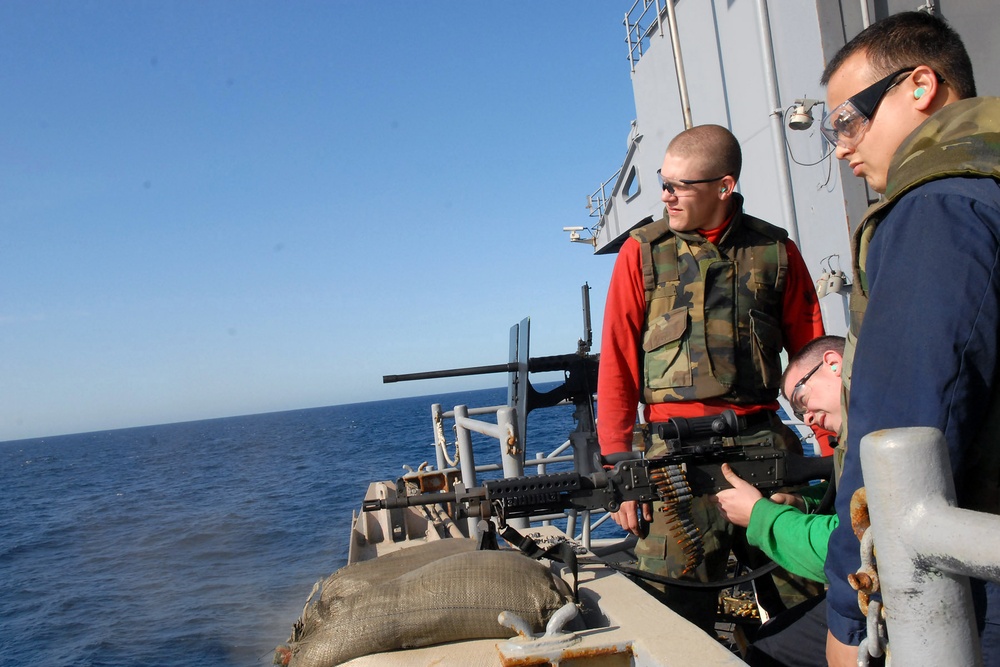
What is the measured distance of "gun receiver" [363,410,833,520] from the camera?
268 cm

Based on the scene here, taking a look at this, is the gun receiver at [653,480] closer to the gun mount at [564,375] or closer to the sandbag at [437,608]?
the sandbag at [437,608]

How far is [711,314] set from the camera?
10.0 ft

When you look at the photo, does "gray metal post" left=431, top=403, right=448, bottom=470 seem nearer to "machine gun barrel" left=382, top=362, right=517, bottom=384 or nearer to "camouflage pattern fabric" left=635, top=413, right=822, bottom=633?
"machine gun barrel" left=382, top=362, right=517, bottom=384

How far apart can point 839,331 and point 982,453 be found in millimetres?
5369

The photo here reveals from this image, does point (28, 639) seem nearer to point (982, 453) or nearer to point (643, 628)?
point (643, 628)

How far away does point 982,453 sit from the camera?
132 centimetres

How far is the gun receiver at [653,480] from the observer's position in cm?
268

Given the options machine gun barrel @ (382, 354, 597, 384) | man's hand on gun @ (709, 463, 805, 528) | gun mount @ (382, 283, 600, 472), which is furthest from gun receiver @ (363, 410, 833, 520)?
machine gun barrel @ (382, 354, 597, 384)

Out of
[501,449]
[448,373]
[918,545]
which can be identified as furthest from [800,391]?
[448,373]

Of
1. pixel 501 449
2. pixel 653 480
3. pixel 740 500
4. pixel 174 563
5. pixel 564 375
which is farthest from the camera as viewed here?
pixel 174 563

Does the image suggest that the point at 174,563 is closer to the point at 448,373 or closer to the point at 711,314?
the point at 448,373

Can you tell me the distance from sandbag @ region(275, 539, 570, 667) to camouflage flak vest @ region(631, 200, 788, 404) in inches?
37.2

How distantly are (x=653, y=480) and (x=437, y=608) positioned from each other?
0.86m

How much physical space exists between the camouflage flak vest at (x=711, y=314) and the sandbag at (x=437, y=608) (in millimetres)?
Result: 945
